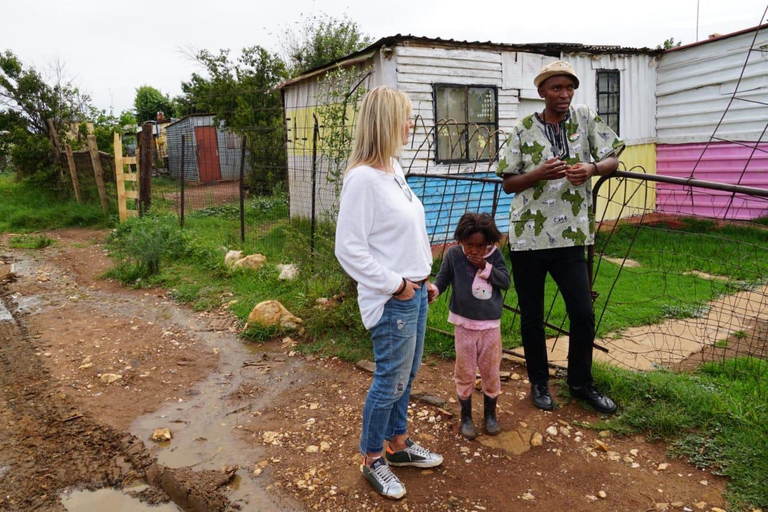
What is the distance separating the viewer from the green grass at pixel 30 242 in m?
9.98

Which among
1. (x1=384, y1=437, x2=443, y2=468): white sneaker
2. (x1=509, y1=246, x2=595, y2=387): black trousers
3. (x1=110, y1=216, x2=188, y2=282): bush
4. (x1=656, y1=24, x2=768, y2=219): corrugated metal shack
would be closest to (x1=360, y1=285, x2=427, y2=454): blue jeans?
(x1=384, y1=437, x2=443, y2=468): white sneaker

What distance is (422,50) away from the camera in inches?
309

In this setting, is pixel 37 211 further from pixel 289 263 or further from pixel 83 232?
pixel 289 263

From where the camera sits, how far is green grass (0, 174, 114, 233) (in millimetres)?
11930

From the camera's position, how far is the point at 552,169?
2982mm

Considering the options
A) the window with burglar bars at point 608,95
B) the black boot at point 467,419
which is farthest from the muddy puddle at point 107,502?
the window with burglar bars at point 608,95

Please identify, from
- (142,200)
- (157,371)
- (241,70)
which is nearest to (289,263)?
(157,371)

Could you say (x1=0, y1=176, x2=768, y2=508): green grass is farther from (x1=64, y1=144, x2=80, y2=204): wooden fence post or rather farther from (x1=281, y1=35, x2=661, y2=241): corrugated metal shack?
(x1=64, y1=144, x2=80, y2=204): wooden fence post

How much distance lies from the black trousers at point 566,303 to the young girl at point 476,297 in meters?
0.29

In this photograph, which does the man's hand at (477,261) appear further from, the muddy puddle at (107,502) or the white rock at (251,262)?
the white rock at (251,262)

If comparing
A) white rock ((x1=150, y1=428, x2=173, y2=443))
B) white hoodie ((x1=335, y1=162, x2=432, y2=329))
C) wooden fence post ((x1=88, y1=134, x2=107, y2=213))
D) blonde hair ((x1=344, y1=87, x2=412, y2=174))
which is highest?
wooden fence post ((x1=88, y1=134, x2=107, y2=213))

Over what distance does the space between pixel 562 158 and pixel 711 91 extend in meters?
8.66

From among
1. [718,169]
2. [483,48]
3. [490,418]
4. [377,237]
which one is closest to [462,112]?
[483,48]

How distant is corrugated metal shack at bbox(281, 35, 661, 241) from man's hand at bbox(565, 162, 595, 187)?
11.9 ft
